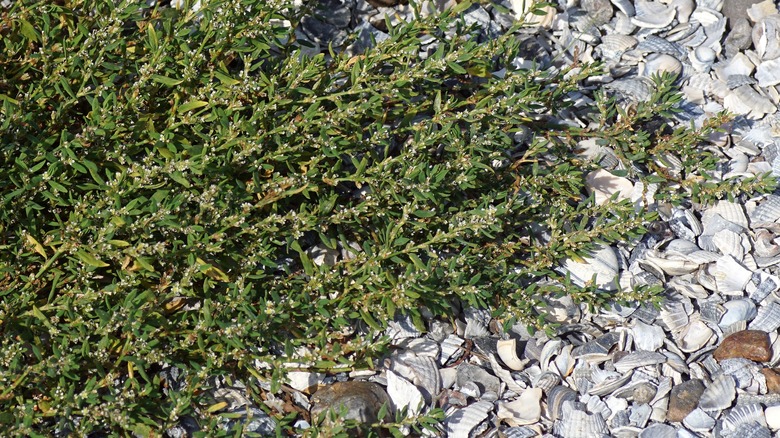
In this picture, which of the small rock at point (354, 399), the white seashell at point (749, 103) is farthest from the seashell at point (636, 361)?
the white seashell at point (749, 103)

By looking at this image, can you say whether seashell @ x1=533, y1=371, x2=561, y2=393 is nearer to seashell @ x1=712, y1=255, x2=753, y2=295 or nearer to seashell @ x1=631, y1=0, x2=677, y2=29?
seashell @ x1=712, y1=255, x2=753, y2=295

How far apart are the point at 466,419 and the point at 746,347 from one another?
1038 millimetres

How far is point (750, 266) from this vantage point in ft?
11.5

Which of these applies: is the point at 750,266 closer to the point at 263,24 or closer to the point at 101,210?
the point at 263,24

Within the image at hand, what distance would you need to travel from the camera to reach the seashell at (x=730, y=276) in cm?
344

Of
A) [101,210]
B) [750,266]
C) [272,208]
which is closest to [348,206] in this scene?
[272,208]

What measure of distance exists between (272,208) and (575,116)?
147 cm

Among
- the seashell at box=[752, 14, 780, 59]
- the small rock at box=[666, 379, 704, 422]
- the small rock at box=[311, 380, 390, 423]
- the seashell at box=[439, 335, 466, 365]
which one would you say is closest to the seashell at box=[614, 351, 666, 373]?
the small rock at box=[666, 379, 704, 422]

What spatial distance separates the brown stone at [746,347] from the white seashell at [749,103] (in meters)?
1.13

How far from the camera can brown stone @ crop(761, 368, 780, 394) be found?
314cm

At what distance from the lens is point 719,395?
3.11 meters

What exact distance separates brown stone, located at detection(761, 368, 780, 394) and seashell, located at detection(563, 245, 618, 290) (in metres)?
0.61

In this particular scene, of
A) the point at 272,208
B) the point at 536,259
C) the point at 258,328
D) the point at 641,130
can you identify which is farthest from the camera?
the point at 641,130

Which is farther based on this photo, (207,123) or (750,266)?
(750,266)
